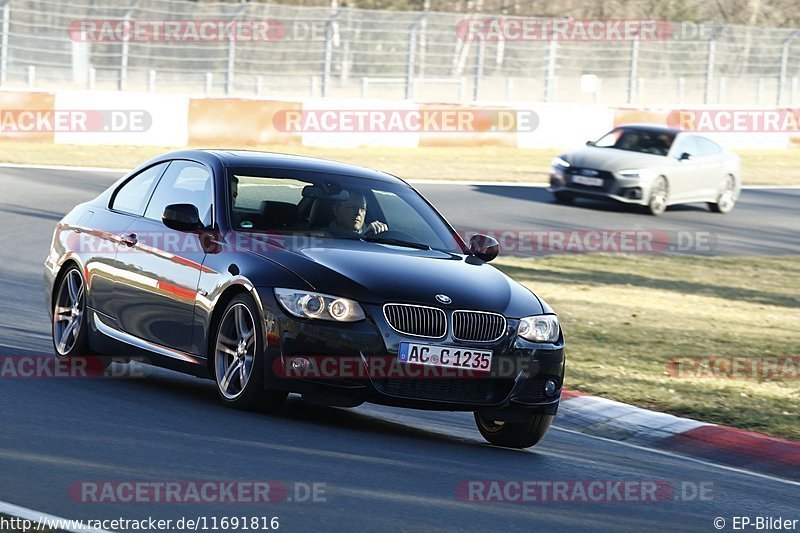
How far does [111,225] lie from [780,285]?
35.2ft

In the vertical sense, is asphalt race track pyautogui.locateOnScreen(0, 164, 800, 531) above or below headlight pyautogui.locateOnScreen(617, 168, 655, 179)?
above

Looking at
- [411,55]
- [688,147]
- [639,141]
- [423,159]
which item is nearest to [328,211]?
[639,141]

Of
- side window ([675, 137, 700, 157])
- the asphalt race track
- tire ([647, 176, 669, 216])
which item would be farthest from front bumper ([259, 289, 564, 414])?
side window ([675, 137, 700, 157])

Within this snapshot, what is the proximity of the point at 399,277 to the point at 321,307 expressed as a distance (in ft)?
1.67

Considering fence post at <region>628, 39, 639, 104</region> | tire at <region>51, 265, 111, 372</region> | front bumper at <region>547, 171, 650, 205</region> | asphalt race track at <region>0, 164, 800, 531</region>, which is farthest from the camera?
fence post at <region>628, 39, 639, 104</region>

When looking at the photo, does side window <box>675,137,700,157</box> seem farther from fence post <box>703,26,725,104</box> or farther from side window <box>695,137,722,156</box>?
fence post <box>703,26,725,104</box>

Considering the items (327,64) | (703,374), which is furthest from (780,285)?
(327,64)

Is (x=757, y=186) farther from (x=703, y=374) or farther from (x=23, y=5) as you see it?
(x=703, y=374)

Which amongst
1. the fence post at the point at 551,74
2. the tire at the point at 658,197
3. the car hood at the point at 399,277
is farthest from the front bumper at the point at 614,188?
the car hood at the point at 399,277

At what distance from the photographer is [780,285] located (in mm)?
18156

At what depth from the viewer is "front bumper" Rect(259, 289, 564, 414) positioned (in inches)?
306

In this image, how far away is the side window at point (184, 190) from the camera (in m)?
9.11

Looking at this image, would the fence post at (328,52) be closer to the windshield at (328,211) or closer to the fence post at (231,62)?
the fence post at (231,62)

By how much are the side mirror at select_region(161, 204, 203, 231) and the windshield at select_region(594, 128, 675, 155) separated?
1753 cm
